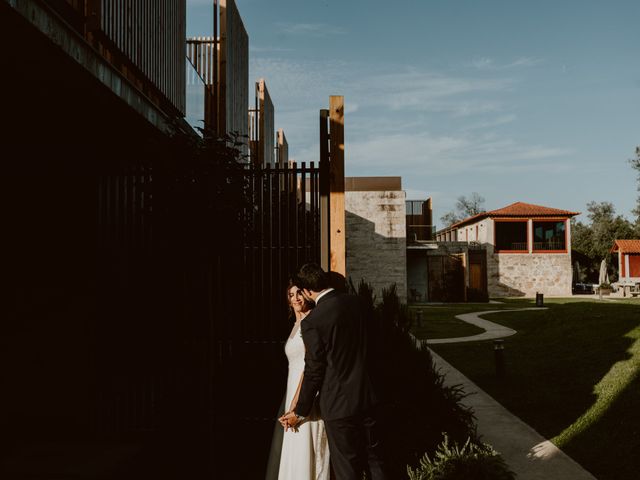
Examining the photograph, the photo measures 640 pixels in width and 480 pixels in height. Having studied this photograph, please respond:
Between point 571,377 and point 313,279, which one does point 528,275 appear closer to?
point 571,377

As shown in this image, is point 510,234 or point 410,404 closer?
point 410,404

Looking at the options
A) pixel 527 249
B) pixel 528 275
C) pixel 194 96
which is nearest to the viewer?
pixel 194 96

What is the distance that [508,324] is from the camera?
19875mm

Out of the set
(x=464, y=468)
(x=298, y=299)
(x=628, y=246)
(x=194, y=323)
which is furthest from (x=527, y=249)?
(x=298, y=299)

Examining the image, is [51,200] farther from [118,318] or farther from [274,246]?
[274,246]

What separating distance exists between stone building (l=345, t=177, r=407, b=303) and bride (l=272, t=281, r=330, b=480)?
24150mm

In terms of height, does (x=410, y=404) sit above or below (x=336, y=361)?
below

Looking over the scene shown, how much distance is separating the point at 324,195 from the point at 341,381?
115 inches

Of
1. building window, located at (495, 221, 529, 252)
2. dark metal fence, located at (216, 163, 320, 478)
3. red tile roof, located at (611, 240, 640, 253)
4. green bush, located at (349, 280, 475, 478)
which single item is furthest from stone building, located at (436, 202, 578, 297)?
green bush, located at (349, 280, 475, 478)

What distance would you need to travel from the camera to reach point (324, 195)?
626 cm

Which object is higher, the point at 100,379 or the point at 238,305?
the point at 238,305

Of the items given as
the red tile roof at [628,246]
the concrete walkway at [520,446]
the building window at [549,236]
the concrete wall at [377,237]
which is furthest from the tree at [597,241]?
the concrete walkway at [520,446]

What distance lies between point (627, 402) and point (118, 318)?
6.82 m

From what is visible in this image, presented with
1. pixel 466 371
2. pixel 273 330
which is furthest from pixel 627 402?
pixel 273 330
